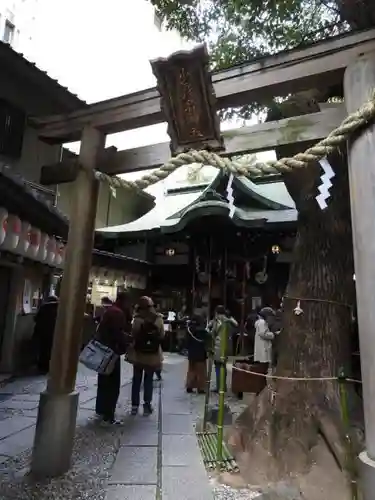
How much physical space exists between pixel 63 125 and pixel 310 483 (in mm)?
5267

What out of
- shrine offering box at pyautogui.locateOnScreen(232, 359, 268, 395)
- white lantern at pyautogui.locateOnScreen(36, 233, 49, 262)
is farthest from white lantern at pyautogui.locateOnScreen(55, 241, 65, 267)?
shrine offering box at pyautogui.locateOnScreen(232, 359, 268, 395)

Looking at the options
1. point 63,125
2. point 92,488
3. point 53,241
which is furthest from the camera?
point 53,241

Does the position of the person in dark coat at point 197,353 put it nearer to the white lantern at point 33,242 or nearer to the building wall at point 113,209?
the white lantern at point 33,242

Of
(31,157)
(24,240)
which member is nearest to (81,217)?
(24,240)

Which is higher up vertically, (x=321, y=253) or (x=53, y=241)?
(x=53, y=241)

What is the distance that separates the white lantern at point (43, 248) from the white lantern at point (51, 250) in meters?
0.32

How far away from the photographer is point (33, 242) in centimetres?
839

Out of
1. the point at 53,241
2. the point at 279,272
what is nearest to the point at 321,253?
the point at 53,241

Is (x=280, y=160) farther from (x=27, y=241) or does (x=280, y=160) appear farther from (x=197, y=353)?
(x=197, y=353)

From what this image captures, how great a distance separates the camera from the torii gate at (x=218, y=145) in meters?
3.05

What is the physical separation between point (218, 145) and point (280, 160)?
0.92 meters

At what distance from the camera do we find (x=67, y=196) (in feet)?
59.9

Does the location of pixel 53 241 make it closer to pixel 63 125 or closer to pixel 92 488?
pixel 63 125

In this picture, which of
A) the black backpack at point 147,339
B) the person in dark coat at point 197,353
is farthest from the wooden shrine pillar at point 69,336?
the person in dark coat at point 197,353
